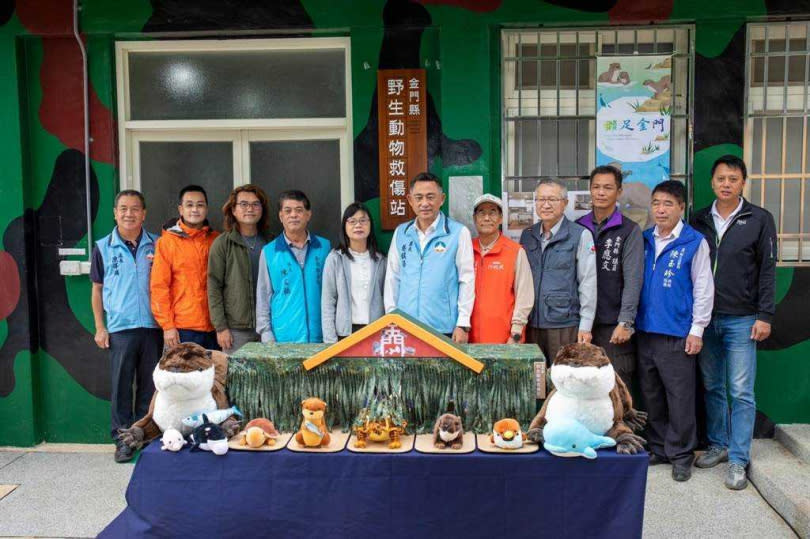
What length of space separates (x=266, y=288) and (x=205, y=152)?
4.14ft

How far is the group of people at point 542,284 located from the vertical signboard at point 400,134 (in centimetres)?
44

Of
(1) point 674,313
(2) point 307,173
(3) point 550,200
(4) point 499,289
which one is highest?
(2) point 307,173

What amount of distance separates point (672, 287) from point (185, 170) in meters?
3.06

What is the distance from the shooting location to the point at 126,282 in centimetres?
386

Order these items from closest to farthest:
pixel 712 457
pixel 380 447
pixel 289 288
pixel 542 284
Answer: pixel 380 447, pixel 542 284, pixel 289 288, pixel 712 457

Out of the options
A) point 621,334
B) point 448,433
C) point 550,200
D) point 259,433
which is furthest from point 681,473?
point 259,433

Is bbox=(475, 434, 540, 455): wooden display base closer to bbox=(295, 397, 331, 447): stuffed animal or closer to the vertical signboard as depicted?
bbox=(295, 397, 331, 447): stuffed animal

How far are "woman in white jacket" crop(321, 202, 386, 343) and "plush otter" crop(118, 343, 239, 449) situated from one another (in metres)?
1.14

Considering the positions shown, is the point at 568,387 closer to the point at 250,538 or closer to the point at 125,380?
the point at 250,538

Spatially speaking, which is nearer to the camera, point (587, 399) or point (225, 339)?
point (587, 399)

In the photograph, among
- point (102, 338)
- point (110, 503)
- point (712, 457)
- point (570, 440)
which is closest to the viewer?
point (570, 440)

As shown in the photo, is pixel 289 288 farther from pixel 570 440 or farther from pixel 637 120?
pixel 637 120

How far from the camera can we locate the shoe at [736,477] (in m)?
3.47

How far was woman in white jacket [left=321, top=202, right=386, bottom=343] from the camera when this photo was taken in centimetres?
354
